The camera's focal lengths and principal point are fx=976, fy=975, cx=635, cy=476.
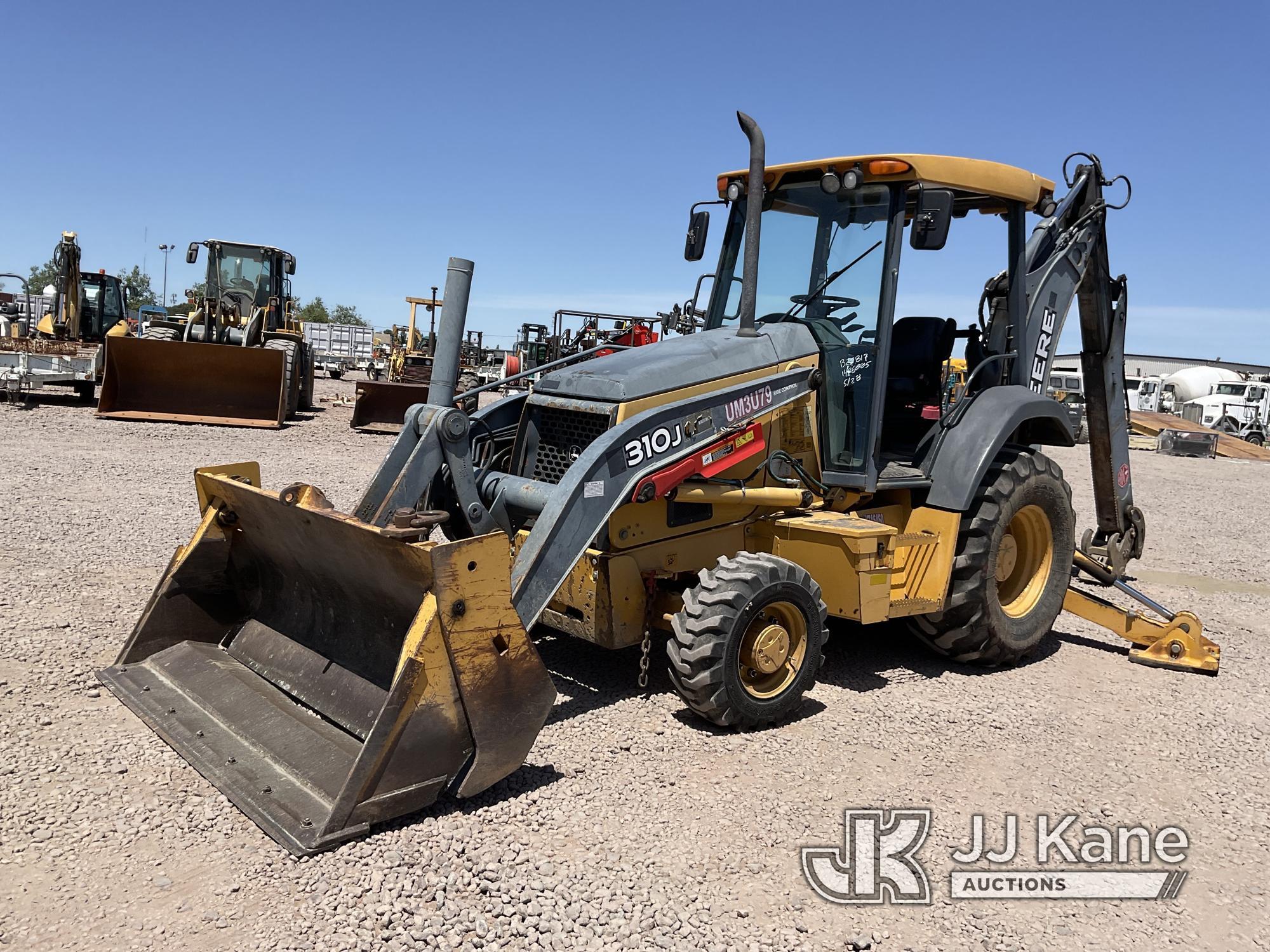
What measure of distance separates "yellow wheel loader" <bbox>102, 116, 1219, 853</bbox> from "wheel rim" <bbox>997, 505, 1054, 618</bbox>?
0.06ft

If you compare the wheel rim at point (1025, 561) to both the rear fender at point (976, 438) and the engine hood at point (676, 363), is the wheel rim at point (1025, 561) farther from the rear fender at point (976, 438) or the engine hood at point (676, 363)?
the engine hood at point (676, 363)

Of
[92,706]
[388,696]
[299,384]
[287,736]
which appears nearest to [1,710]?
[92,706]

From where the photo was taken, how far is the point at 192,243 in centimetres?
1803

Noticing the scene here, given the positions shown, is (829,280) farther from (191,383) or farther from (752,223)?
(191,383)

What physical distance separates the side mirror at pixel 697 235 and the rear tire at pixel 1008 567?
2.18 metres

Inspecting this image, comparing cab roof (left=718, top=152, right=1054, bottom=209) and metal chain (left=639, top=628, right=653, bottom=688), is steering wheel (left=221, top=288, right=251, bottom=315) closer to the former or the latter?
cab roof (left=718, top=152, right=1054, bottom=209)

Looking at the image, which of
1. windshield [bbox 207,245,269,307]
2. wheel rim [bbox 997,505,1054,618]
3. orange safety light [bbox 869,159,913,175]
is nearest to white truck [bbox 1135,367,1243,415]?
windshield [bbox 207,245,269,307]

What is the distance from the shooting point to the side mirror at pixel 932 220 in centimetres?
485

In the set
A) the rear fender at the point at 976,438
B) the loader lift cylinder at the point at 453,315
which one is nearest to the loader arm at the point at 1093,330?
the rear fender at the point at 976,438

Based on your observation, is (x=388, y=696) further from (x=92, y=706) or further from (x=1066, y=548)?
(x=1066, y=548)

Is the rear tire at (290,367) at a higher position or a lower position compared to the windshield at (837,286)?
lower

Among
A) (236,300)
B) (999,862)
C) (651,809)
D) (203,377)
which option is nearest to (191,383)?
(203,377)

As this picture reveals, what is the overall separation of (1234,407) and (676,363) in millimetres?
36928

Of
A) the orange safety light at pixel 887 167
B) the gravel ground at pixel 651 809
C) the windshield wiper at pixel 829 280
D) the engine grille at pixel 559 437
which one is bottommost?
the gravel ground at pixel 651 809
